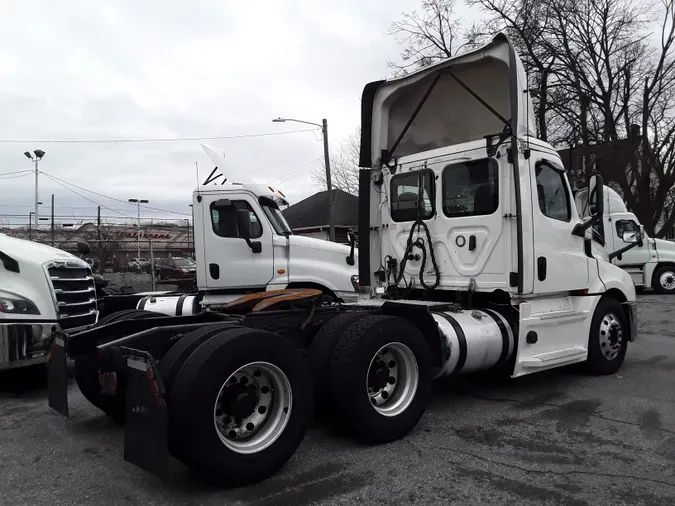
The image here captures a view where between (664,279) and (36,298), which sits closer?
(36,298)

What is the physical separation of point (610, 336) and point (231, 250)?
17.5ft

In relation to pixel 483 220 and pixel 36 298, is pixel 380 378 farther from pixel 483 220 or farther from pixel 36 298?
pixel 36 298

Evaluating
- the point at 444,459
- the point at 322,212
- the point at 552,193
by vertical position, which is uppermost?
the point at 322,212

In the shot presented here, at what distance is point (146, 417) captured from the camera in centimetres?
336

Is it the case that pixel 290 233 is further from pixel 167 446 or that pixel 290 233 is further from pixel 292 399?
pixel 167 446

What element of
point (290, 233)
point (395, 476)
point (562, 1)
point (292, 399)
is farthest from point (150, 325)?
point (562, 1)

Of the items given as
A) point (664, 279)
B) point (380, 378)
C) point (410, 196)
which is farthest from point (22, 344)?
point (664, 279)

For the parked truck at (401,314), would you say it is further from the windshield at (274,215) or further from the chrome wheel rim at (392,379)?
the windshield at (274,215)

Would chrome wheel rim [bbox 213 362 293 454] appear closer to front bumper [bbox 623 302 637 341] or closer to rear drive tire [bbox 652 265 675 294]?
front bumper [bbox 623 302 637 341]

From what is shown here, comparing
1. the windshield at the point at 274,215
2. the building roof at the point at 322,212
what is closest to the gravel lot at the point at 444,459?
the windshield at the point at 274,215

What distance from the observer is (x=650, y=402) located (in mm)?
5668

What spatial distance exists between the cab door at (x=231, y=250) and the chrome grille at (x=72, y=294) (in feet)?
6.27

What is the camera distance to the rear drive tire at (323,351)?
4367mm

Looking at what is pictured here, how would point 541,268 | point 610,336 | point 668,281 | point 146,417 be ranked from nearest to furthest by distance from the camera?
point 146,417 < point 541,268 < point 610,336 < point 668,281
